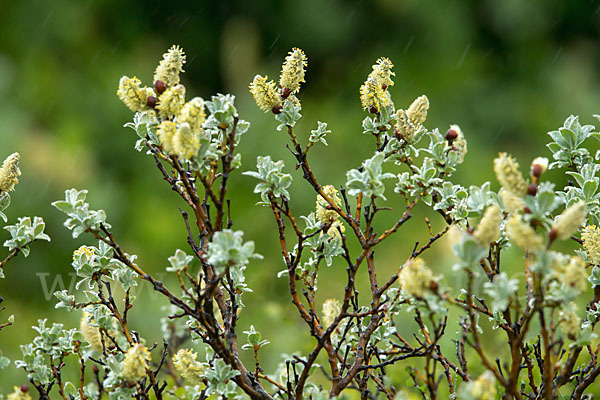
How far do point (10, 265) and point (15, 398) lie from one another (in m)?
2.79

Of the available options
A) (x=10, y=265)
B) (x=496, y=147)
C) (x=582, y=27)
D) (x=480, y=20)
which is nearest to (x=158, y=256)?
(x=10, y=265)

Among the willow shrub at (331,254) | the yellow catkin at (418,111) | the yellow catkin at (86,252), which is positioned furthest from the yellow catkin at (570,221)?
the yellow catkin at (86,252)

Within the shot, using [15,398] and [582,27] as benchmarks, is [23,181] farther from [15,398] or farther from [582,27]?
[582,27]

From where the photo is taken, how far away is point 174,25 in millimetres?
4738

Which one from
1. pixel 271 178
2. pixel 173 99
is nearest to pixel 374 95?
pixel 271 178

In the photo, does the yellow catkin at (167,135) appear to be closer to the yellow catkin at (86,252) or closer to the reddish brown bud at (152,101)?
the reddish brown bud at (152,101)

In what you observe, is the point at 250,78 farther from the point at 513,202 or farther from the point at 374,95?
the point at 513,202

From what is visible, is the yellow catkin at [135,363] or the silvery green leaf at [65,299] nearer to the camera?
the yellow catkin at [135,363]

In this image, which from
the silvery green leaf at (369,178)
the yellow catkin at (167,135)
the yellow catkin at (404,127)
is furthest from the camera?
the yellow catkin at (404,127)

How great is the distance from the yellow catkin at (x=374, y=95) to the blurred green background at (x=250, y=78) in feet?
6.94

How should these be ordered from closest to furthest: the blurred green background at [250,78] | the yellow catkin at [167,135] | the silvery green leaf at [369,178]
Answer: the yellow catkin at [167,135] < the silvery green leaf at [369,178] < the blurred green background at [250,78]

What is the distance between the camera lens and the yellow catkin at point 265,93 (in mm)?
975

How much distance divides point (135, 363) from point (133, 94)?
35 centimetres

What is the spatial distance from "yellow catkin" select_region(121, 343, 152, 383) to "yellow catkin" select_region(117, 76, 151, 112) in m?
0.32
